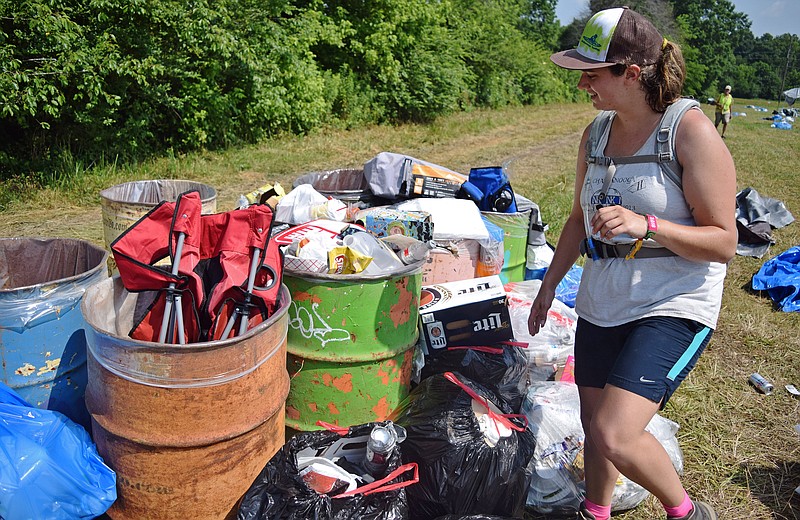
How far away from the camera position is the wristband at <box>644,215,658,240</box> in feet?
6.15

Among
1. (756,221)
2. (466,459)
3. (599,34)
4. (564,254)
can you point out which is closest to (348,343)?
(466,459)

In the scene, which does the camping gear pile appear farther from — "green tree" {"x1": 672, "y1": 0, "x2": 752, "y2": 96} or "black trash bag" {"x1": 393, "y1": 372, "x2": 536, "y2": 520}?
"green tree" {"x1": 672, "y1": 0, "x2": 752, "y2": 96}

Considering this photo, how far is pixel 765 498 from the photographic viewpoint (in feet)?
9.47

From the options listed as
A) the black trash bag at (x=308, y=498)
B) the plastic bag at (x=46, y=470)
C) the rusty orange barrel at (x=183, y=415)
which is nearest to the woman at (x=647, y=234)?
the black trash bag at (x=308, y=498)

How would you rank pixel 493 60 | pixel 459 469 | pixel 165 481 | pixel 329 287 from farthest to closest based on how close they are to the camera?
pixel 493 60 < pixel 329 287 < pixel 459 469 < pixel 165 481

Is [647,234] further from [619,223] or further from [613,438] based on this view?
[613,438]

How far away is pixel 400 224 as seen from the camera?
3.35 meters

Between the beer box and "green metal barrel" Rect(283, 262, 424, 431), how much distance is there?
0.56m

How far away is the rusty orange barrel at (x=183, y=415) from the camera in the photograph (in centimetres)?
204

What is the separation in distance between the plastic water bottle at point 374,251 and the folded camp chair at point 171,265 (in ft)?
2.52

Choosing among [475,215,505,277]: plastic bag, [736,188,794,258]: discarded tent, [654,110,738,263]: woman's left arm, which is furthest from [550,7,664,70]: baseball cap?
[736,188,794,258]: discarded tent

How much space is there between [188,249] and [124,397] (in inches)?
22.8

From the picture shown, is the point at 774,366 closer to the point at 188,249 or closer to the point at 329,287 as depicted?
the point at 329,287

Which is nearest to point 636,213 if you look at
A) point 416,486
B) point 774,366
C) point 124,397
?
point 416,486
